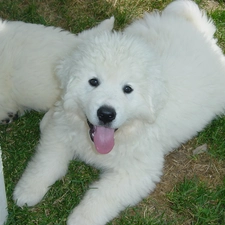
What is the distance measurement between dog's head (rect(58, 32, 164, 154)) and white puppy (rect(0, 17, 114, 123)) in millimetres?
582

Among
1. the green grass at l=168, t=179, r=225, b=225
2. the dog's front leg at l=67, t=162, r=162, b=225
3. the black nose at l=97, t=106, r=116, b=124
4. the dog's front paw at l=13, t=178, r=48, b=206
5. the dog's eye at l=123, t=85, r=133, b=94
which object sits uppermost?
the dog's eye at l=123, t=85, r=133, b=94

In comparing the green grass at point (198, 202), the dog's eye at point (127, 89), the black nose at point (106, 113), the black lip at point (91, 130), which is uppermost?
the dog's eye at point (127, 89)

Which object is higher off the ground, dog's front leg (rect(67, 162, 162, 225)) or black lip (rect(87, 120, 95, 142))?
black lip (rect(87, 120, 95, 142))

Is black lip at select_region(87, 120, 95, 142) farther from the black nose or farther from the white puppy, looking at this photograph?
the white puppy

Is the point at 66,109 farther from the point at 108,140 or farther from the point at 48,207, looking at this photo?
the point at 48,207

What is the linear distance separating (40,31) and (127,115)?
4.10 ft

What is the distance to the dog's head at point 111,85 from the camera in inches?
113

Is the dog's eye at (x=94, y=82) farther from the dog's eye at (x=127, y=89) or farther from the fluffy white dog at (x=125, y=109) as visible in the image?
the dog's eye at (x=127, y=89)

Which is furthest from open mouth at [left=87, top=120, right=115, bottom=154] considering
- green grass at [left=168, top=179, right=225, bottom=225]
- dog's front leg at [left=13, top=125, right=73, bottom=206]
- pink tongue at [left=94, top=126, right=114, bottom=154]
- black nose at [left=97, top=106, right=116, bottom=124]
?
green grass at [left=168, top=179, right=225, bottom=225]

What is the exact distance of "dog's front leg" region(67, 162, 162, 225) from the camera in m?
3.20

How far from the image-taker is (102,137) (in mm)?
3076

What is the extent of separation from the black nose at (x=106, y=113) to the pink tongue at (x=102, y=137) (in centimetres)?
23

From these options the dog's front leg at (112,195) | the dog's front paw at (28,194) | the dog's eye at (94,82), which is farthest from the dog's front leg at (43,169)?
the dog's eye at (94,82)

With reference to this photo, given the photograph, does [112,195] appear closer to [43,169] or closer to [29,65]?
[43,169]
